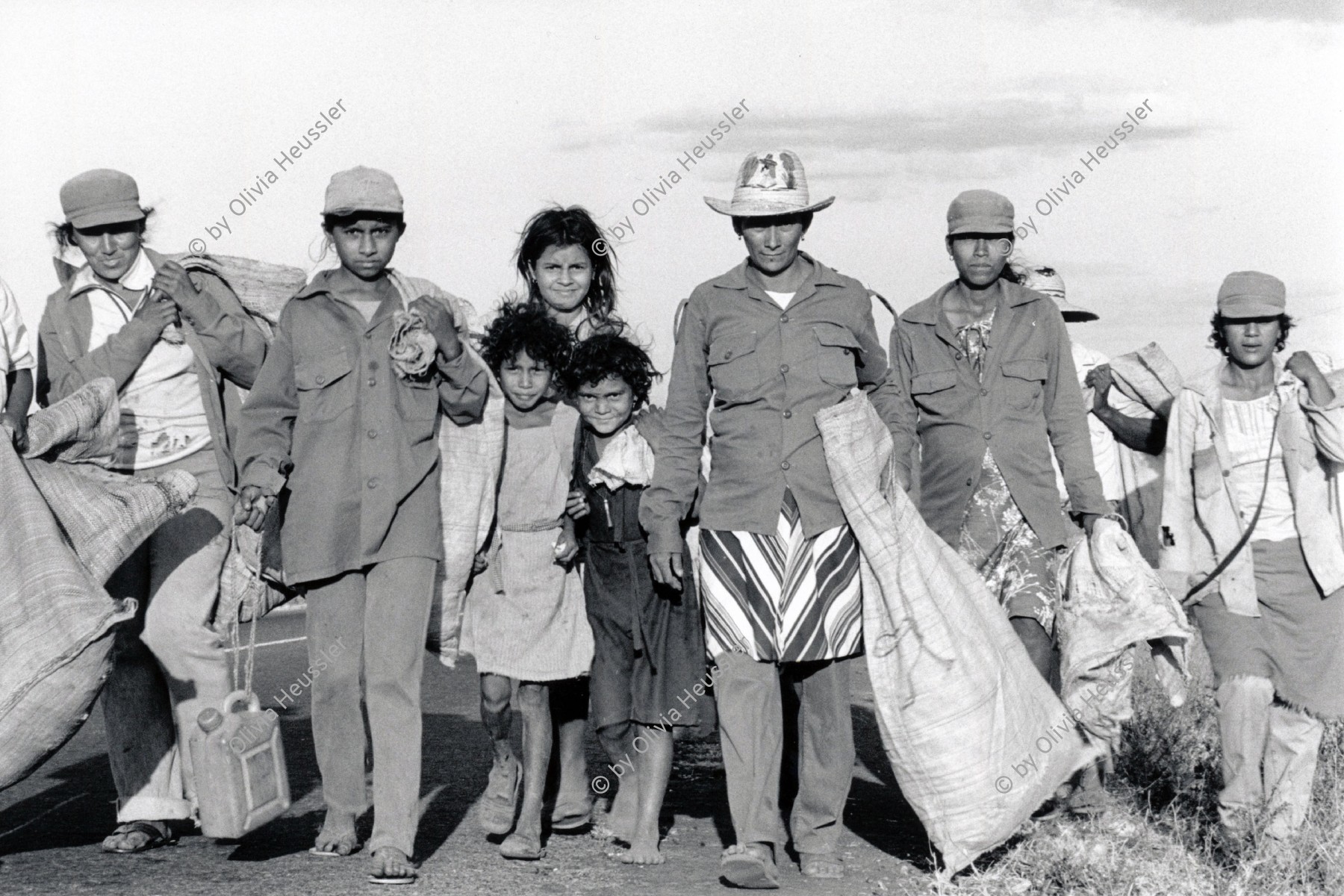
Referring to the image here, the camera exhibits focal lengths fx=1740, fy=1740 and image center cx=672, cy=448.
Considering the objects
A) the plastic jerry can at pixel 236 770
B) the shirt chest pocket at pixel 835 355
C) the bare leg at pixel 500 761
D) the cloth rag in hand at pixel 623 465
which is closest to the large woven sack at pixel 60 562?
the plastic jerry can at pixel 236 770

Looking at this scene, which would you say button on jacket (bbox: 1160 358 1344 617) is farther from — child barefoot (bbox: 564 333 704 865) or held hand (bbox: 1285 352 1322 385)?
child barefoot (bbox: 564 333 704 865)

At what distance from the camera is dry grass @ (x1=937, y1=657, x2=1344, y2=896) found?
5332 millimetres

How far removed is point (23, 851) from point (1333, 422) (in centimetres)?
480

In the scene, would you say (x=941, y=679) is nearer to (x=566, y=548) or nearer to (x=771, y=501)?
(x=771, y=501)

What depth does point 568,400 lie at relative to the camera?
6734 millimetres

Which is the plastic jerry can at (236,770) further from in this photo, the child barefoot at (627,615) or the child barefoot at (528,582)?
the child barefoot at (627,615)

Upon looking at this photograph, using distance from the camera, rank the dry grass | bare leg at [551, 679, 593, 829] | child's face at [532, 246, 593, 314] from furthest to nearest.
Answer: child's face at [532, 246, 593, 314] < bare leg at [551, 679, 593, 829] < the dry grass

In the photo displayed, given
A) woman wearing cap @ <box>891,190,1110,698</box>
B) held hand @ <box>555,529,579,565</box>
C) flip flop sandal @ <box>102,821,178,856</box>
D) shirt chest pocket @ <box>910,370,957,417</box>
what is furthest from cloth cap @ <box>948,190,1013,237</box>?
flip flop sandal @ <box>102,821,178,856</box>

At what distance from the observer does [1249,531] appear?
607 centimetres

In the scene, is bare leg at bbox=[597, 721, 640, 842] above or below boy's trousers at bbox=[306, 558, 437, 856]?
below

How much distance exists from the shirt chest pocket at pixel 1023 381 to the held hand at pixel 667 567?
4.59 feet

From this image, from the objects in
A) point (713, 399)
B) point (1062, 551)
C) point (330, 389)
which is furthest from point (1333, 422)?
point (330, 389)

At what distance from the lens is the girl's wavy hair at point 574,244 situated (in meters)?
7.23

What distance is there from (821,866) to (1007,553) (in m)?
1.35
